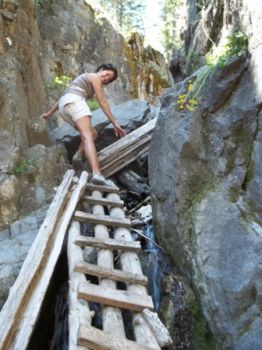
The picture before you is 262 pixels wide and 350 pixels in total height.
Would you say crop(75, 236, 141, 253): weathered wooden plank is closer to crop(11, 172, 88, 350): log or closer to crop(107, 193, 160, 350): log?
crop(107, 193, 160, 350): log

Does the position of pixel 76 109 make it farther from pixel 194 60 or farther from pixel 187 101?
pixel 187 101

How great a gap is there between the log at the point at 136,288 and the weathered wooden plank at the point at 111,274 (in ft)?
0.18

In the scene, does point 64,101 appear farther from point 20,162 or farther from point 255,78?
point 255,78

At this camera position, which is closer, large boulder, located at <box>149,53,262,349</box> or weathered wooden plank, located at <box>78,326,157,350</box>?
weathered wooden plank, located at <box>78,326,157,350</box>

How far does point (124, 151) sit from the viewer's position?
688cm

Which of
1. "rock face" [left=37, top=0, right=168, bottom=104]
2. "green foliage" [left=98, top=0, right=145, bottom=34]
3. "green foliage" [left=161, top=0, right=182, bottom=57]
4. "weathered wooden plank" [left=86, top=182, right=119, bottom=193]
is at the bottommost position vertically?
"weathered wooden plank" [left=86, top=182, right=119, bottom=193]

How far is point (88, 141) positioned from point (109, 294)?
3404mm

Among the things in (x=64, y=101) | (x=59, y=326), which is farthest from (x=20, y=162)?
(x=59, y=326)

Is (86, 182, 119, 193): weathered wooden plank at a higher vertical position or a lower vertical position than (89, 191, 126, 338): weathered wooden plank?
higher

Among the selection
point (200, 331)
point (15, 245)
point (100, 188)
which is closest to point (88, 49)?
point (100, 188)

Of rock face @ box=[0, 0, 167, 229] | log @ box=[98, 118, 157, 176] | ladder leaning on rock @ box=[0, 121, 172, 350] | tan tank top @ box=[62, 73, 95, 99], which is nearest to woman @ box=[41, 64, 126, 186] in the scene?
tan tank top @ box=[62, 73, 95, 99]

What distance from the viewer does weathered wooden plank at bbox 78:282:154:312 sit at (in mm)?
3084

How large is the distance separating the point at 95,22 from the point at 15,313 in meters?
12.6

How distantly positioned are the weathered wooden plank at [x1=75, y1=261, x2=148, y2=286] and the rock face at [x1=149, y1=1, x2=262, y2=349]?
68 cm
